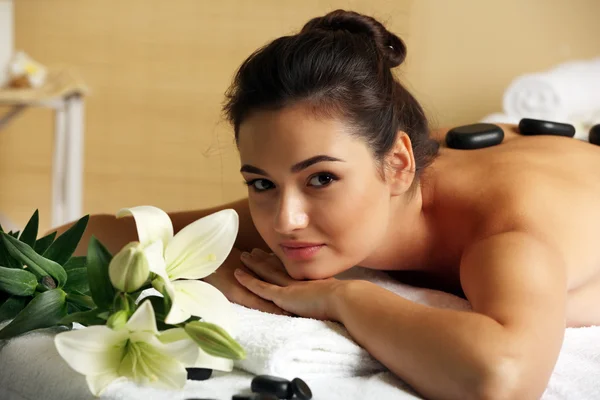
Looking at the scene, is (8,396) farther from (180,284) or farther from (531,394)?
(531,394)

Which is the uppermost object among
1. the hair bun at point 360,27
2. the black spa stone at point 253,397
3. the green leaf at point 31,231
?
the hair bun at point 360,27

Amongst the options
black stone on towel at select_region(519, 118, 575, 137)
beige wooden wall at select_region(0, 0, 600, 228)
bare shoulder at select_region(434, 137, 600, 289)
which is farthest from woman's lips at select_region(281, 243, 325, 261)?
beige wooden wall at select_region(0, 0, 600, 228)

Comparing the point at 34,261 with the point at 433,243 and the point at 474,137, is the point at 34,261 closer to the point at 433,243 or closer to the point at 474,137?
the point at 433,243

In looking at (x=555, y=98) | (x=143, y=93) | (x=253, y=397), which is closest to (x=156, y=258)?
(x=253, y=397)

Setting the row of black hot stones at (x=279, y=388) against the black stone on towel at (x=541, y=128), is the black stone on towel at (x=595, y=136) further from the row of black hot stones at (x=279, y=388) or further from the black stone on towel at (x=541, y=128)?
the row of black hot stones at (x=279, y=388)

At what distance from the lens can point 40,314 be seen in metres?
0.92

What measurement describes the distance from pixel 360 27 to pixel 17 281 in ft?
2.35

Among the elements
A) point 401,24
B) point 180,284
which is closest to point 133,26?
point 401,24

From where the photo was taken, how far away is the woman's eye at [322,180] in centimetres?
114

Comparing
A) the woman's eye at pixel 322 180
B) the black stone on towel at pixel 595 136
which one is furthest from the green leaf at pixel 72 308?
the black stone on towel at pixel 595 136

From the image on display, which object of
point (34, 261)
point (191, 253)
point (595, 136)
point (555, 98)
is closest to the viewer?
point (191, 253)

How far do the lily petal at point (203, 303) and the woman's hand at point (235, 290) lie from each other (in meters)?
0.35

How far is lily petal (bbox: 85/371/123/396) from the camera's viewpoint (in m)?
0.75

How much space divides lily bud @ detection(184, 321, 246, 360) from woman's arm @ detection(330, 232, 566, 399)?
28cm
